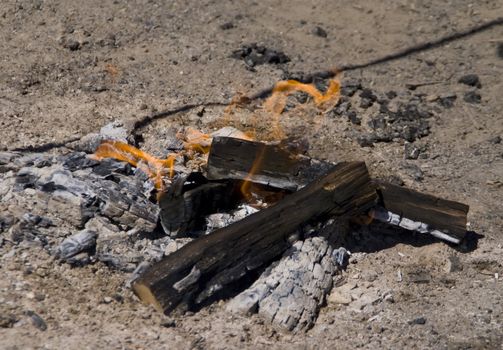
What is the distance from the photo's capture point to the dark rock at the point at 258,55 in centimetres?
737

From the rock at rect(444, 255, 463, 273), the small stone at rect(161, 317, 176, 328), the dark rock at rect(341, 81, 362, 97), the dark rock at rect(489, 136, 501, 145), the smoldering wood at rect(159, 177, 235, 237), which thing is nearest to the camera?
the small stone at rect(161, 317, 176, 328)

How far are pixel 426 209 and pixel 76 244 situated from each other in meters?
2.11

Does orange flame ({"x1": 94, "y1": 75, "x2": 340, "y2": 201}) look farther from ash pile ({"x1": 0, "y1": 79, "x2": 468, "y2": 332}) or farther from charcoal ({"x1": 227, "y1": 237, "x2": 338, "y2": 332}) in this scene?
charcoal ({"x1": 227, "y1": 237, "x2": 338, "y2": 332})

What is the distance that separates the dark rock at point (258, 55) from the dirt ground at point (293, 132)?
88mm

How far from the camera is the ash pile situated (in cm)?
468

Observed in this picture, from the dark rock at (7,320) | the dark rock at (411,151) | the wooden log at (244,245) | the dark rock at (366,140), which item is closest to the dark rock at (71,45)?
the dark rock at (366,140)

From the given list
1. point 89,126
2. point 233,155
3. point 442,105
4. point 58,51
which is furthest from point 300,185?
point 58,51

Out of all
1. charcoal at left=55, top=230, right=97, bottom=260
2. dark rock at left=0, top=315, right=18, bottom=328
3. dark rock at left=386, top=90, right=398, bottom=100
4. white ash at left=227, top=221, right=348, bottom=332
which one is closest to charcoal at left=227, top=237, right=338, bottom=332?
white ash at left=227, top=221, right=348, bottom=332

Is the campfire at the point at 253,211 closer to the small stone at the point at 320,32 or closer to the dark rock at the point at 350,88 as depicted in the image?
the dark rock at the point at 350,88

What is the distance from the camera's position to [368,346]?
4.59 m

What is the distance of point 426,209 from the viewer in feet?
17.6

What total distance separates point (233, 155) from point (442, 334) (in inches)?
64.4

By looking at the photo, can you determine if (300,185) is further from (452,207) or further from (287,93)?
(287,93)

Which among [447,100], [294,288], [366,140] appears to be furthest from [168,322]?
[447,100]
